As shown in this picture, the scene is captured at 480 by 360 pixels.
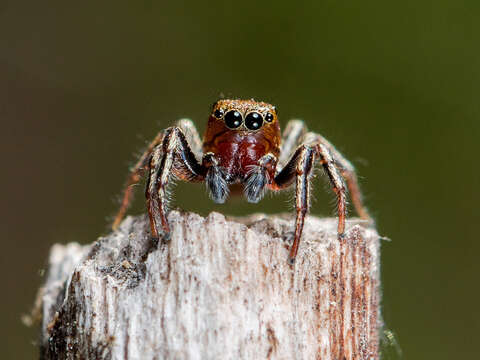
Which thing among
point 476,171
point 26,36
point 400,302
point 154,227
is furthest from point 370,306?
point 26,36

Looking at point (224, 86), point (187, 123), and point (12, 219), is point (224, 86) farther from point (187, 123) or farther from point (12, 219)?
point (187, 123)

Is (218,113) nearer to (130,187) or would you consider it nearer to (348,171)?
(130,187)

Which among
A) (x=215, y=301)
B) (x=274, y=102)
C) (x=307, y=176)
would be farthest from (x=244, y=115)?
(x=274, y=102)

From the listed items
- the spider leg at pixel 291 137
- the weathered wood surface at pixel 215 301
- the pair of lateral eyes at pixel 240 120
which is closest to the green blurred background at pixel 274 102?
the spider leg at pixel 291 137

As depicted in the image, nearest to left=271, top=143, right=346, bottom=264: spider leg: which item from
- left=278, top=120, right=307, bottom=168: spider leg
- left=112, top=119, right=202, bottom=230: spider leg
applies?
left=112, top=119, right=202, bottom=230: spider leg

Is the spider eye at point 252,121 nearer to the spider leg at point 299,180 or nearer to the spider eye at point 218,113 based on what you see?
the spider eye at point 218,113

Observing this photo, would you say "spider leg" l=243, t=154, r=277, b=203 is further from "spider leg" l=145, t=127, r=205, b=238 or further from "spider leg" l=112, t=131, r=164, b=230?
"spider leg" l=112, t=131, r=164, b=230
